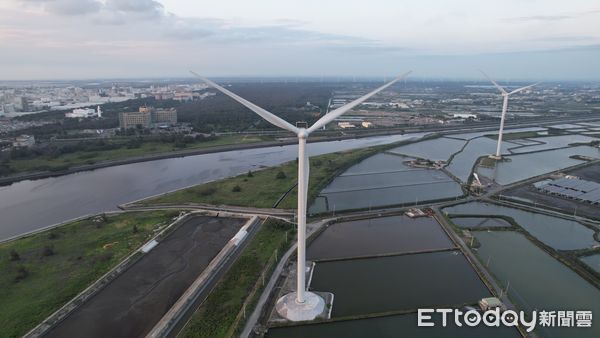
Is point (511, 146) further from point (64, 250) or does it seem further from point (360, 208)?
point (64, 250)

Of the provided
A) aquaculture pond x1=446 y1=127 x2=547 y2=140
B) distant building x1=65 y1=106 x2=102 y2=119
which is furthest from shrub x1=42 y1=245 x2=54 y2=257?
distant building x1=65 y1=106 x2=102 y2=119

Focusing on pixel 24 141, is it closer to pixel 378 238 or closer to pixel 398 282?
pixel 378 238

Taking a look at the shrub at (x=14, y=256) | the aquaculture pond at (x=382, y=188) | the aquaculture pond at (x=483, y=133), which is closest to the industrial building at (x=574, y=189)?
the aquaculture pond at (x=382, y=188)

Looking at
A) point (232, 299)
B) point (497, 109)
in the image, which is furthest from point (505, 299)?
point (497, 109)

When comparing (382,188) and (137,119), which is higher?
(137,119)

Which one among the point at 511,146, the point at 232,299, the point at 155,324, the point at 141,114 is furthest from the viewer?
the point at 141,114

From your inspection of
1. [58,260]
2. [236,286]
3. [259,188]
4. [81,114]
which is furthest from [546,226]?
[81,114]

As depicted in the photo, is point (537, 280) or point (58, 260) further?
point (58, 260)
